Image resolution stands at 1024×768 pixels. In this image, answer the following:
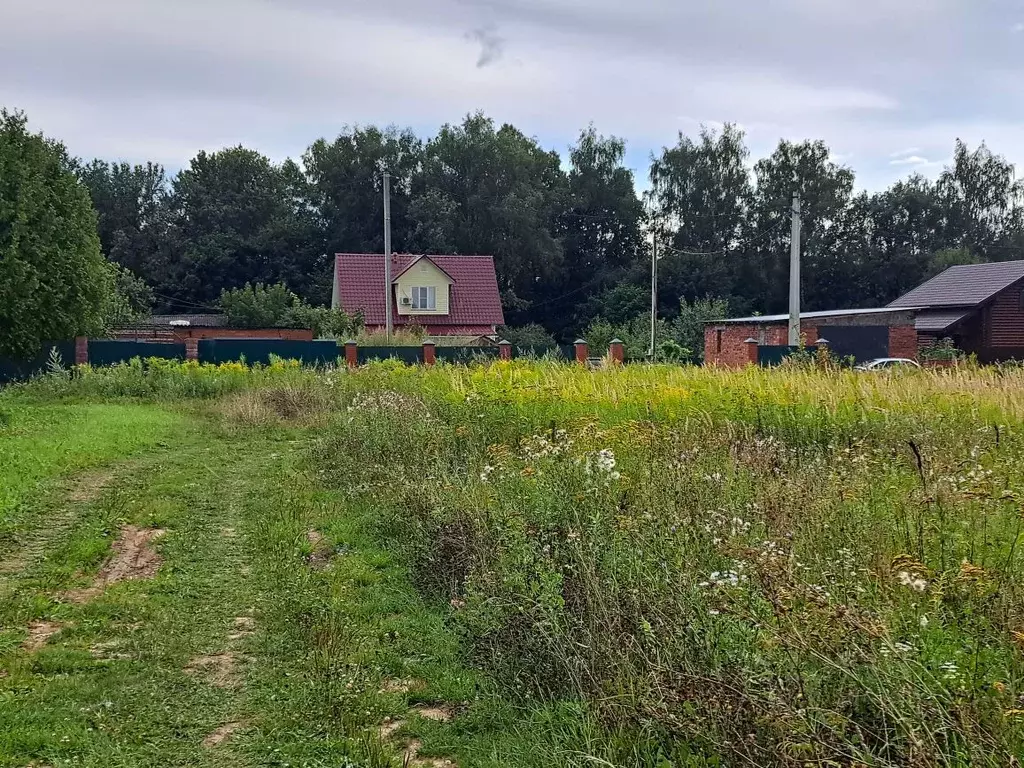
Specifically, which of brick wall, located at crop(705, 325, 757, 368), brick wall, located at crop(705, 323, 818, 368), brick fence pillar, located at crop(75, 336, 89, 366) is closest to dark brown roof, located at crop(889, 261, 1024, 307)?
brick wall, located at crop(705, 323, 818, 368)

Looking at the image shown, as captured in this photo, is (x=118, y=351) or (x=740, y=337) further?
(x=740, y=337)

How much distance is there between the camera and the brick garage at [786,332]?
2753 cm

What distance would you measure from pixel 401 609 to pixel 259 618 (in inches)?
33.0

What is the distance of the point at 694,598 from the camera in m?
3.30

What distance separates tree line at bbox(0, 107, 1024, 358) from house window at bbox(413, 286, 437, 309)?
317 inches

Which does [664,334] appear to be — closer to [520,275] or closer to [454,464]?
[520,275]

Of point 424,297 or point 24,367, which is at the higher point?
point 424,297

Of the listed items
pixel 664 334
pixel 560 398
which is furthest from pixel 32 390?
pixel 664 334

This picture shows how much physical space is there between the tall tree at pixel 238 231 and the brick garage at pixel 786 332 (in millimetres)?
25112

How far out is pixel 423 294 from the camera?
133ft

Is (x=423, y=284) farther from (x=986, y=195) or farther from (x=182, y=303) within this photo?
(x=986, y=195)

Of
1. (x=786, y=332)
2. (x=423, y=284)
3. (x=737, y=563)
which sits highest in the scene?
(x=423, y=284)

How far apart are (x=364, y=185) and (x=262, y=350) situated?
27.1 m

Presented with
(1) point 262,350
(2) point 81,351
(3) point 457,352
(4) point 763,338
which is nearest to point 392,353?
(3) point 457,352
